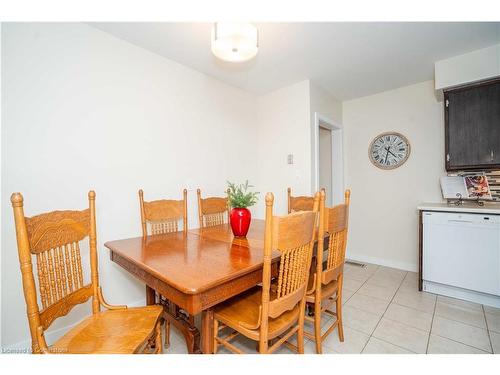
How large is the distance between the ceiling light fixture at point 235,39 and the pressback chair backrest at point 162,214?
1.30 metres

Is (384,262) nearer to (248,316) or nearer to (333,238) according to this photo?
(333,238)

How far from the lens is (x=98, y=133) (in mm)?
1981

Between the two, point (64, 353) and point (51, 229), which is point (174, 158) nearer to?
point (51, 229)

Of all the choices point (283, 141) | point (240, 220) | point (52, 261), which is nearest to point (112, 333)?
point (52, 261)

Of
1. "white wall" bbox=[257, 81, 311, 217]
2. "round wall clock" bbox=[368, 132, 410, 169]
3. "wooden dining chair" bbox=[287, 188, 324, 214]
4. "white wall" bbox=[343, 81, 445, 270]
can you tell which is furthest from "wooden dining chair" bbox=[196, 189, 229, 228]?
"round wall clock" bbox=[368, 132, 410, 169]

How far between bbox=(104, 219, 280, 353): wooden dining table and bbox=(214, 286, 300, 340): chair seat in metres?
0.10

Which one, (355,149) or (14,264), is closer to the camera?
(14,264)

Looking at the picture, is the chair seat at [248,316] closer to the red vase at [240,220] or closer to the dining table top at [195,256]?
the dining table top at [195,256]

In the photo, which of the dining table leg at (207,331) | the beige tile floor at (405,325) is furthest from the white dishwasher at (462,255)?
the dining table leg at (207,331)

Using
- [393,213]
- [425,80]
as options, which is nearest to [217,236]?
[393,213]

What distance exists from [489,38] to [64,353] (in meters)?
3.99

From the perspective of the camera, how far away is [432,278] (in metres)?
2.53

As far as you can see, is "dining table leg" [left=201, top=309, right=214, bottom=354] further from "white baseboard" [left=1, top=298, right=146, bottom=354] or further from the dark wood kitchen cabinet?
the dark wood kitchen cabinet

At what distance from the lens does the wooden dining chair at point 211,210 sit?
2312mm
